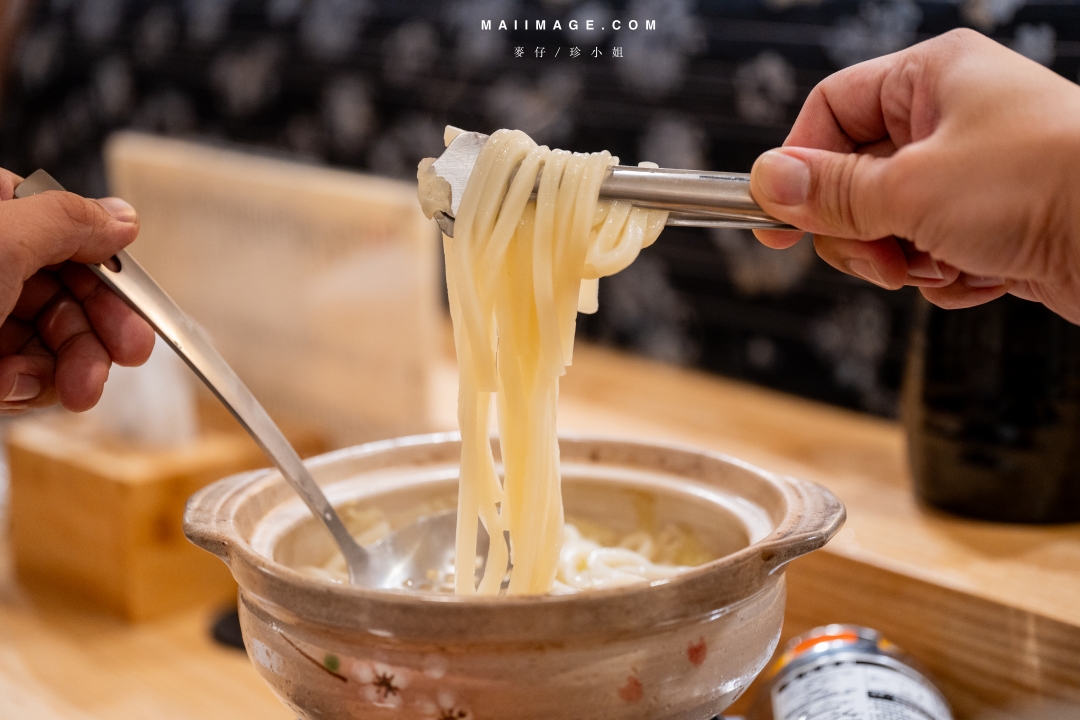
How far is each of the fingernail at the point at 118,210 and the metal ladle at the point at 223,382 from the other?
55 millimetres

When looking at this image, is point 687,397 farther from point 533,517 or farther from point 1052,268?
point 1052,268

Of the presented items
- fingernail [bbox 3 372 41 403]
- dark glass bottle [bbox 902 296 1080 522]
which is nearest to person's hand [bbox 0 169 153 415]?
fingernail [bbox 3 372 41 403]

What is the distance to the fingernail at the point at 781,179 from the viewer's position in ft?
2.57

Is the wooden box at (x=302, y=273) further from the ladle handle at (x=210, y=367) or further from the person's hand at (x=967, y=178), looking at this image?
the person's hand at (x=967, y=178)

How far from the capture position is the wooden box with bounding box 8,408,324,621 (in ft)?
5.62

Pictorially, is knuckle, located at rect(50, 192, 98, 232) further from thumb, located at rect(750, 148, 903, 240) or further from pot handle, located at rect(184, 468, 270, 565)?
thumb, located at rect(750, 148, 903, 240)

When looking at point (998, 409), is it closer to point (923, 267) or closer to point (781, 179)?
point (923, 267)

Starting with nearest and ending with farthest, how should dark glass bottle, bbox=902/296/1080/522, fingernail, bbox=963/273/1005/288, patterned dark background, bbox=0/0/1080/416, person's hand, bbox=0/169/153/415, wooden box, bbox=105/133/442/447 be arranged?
fingernail, bbox=963/273/1005/288
person's hand, bbox=0/169/153/415
dark glass bottle, bbox=902/296/1080/522
patterned dark background, bbox=0/0/1080/416
wooden box, bbox=105/133/442/447

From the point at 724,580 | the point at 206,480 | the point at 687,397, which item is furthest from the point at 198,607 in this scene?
the point at 724,580

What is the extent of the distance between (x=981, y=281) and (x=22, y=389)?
102cm

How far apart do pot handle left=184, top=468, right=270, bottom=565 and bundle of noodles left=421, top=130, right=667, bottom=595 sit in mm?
215

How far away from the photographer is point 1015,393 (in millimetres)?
1219

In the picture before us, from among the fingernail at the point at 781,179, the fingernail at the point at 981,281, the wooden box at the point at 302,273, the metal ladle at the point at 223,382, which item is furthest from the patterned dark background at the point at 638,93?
the metal ladle at the point at 223,382

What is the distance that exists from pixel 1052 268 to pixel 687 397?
3.76 ft
